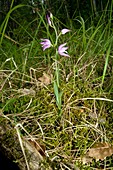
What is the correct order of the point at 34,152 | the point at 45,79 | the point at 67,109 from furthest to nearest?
the point at 45,79 → the point at 67,109 → the point at 34,152

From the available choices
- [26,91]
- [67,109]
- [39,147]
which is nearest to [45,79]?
[26,91]

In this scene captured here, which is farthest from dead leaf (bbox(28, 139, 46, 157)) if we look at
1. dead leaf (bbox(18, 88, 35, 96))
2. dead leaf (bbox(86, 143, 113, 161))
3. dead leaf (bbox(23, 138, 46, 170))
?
dead leaf (bbox(18, 88, 35, 96))

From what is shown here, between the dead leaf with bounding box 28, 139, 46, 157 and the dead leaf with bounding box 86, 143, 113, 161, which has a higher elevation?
the dead leaf with bounding box 28, 139, 46, 157

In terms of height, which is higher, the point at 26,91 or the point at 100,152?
the point at 26,91

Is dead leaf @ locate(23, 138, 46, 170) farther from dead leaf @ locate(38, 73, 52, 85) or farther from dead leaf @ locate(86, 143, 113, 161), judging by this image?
dead leaf @ locate(38, 73, 52, 85)

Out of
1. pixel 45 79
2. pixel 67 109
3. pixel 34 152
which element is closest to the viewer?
pixel 34 152

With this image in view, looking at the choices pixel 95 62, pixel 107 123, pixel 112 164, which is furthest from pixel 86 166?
pixel 95 62

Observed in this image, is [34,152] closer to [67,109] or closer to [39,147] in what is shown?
[39,147]

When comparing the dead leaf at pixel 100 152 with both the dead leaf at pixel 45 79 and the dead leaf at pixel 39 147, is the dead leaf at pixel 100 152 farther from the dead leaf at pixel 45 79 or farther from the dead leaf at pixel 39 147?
the dead leaf at pixel 45 79

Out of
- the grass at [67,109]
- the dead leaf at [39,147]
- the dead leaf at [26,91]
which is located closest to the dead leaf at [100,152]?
the grass at [67,109]
